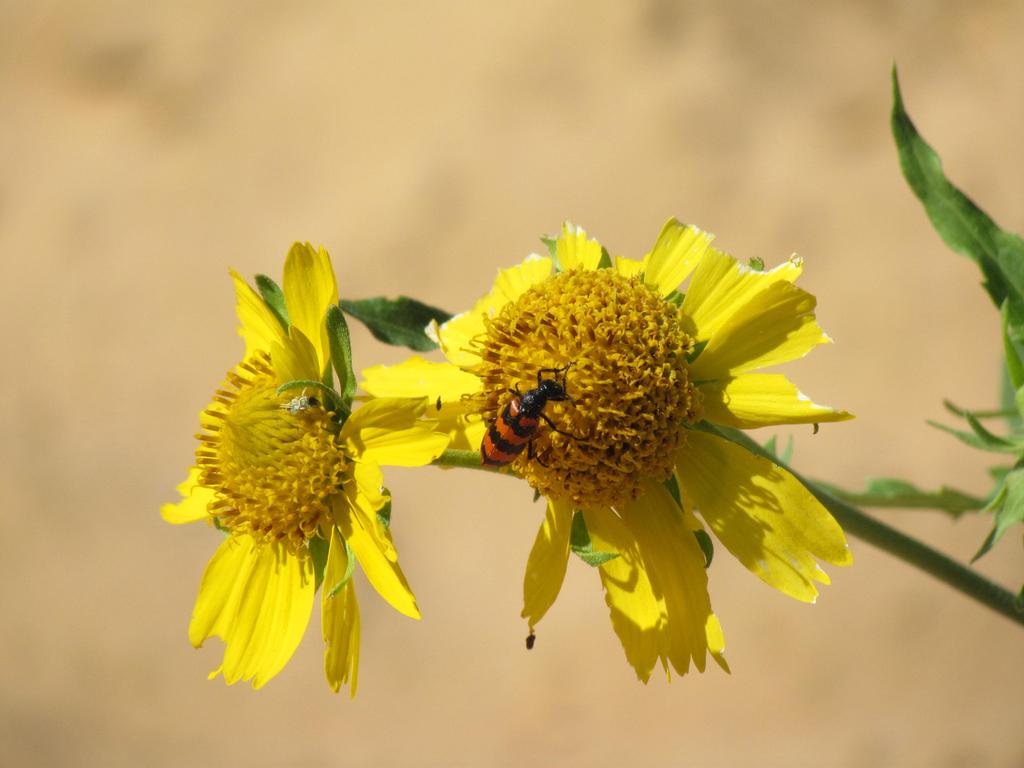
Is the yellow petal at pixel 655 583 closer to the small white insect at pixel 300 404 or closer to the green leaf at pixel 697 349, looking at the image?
the green leaf at pixel 697 349

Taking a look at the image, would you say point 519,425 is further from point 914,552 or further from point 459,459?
point 914,552

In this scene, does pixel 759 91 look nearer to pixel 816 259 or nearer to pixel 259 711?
pixel 816 259

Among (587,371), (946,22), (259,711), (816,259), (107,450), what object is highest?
(946,22)

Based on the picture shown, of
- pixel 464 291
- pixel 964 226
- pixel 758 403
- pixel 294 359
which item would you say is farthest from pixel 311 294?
pixel 464 291

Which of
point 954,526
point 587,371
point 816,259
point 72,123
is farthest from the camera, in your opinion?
point 72,123

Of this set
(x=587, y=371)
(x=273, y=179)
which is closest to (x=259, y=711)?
(x=273, y=179)

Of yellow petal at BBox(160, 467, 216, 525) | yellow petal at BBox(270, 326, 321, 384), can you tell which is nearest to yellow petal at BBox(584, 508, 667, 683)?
yellow petal at BBox(270, 326, 321, 384)

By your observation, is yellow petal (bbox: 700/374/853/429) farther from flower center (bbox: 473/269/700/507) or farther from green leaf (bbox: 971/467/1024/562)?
green leaf (bbox: 971/467/1024/562)
